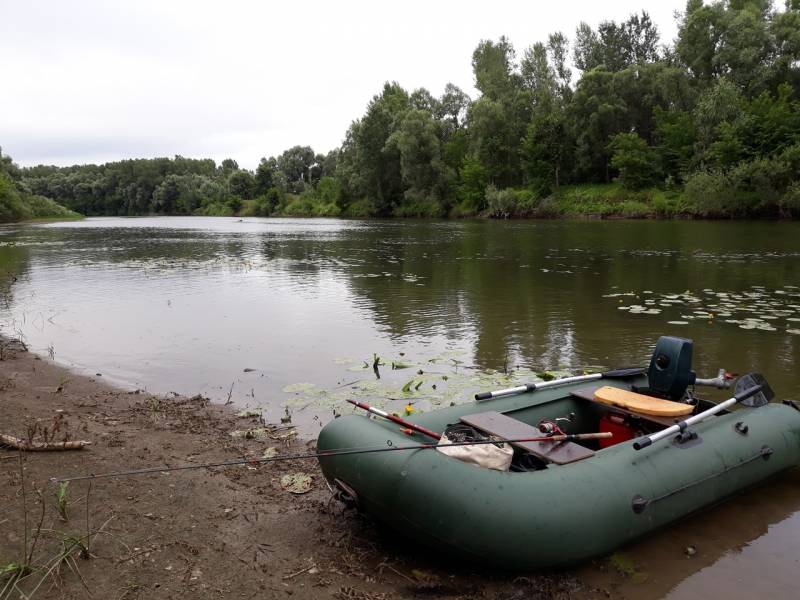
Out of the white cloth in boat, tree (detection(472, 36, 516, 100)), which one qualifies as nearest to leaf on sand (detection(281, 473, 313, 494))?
the white cloth in boat

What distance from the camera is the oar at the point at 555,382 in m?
5.00

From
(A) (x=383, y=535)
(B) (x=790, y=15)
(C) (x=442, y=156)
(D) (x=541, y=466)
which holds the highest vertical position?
(B) (x=790, y=15)

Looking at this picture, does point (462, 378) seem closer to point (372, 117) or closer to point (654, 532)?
point (654, 532)

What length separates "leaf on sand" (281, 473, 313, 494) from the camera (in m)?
4.71

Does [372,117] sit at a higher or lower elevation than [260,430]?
higher

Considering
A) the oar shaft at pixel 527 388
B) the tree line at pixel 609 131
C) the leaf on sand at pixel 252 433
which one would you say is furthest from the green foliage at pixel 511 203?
the leaf on sand at pixel 252 433

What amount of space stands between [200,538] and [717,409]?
153 inches

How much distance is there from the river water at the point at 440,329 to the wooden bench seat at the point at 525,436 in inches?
28.2

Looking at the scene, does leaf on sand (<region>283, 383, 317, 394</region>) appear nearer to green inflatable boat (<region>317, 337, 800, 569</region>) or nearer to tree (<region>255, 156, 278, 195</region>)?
green inflatable boat (<region>317, 337, 800, 569</region>)

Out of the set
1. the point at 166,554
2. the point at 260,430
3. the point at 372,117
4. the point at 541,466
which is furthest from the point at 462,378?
the point at 372,117

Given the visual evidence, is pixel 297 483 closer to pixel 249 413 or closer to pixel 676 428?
pixel 249 413

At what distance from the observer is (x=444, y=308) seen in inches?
483

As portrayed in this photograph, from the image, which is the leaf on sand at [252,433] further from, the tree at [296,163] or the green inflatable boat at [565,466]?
the tree at [296,163]

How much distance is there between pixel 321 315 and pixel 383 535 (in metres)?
7.94
